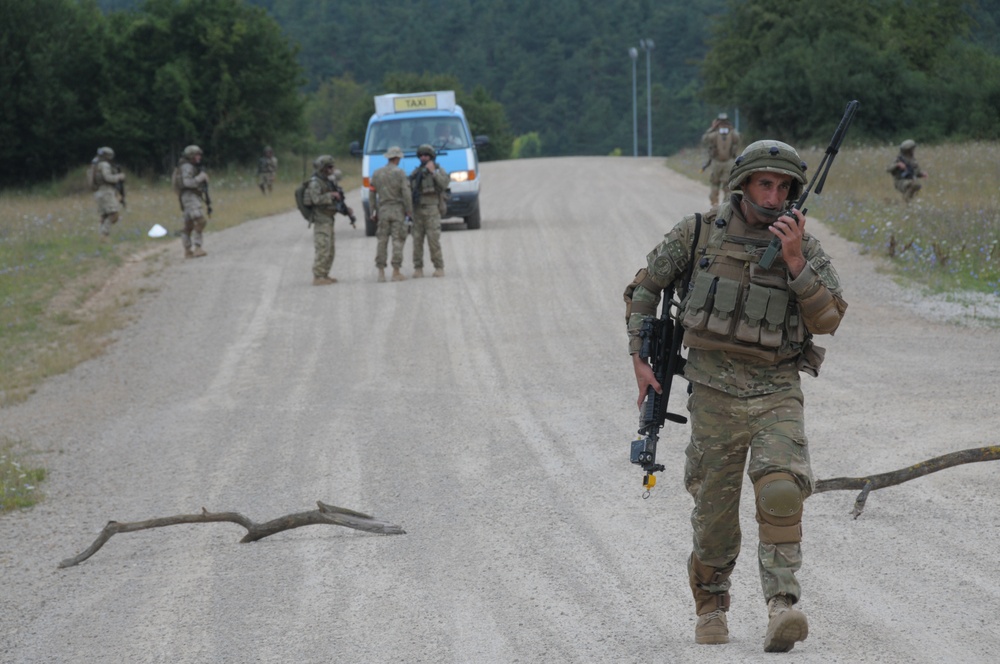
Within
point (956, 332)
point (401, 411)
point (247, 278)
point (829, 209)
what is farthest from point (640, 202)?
point (401, 411)

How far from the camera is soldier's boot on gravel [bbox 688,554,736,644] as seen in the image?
197 inches

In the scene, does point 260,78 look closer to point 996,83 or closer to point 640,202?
point 640,202

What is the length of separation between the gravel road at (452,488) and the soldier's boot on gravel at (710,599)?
91 millimetres

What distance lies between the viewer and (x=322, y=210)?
56.5ft

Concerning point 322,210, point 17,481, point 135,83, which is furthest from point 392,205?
point 135,83

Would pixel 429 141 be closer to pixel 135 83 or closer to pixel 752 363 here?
pixel 752 363

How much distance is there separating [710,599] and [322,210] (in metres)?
12.9

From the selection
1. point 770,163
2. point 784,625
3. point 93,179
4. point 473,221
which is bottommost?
point 473,221

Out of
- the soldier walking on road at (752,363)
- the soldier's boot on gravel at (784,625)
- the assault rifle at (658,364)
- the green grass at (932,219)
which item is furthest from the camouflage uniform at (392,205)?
the soldier's boot on gravel at (784,625)

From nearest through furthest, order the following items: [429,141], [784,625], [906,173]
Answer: [784,625], [906,173], [429,141]

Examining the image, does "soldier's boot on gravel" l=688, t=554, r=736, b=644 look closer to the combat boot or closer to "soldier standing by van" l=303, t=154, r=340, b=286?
the combat boot

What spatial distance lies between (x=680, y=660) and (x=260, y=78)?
42.4 metres

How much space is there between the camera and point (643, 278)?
203 inches

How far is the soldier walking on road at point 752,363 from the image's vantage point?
468 cm
